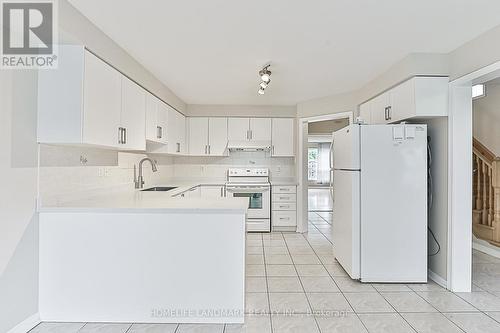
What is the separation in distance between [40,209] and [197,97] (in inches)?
126

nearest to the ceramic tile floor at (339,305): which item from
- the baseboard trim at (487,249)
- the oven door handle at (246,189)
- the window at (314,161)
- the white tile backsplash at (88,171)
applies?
the baseboard trim at (487,249)

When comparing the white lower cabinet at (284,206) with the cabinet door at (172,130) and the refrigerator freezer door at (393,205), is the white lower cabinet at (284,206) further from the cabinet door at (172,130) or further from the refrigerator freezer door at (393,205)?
the refrigerator freezer door at (393,205)

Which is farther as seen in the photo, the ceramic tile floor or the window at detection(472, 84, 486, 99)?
the window at detection(472, 84, 486, 99)

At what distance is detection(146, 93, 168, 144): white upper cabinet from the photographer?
3.48 metres

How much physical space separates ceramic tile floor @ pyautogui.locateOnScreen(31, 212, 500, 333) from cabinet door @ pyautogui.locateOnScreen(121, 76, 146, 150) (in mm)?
1668

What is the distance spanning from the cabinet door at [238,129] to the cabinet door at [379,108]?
2326 millimetres

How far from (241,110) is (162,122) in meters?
1.91

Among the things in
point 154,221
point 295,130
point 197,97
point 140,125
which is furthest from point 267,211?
point 154,221

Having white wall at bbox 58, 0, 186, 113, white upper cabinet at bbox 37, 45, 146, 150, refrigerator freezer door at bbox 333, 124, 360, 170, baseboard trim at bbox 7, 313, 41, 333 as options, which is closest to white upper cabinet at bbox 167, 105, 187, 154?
white wall at bbox 58, 0, 186, 113

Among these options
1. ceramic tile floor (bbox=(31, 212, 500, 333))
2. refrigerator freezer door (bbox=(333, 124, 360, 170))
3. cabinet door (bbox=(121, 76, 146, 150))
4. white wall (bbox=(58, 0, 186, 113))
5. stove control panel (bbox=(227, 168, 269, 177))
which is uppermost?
white wall (bbox=(58, 0, 186, 113))

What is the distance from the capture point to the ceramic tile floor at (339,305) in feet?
7.23

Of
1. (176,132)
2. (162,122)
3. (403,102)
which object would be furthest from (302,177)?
(162,122)

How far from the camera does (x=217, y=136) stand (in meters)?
5.53

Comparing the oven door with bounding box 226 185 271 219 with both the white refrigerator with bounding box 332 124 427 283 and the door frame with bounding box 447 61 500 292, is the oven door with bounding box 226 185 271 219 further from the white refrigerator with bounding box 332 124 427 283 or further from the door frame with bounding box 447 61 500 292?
the door frame with bounding box 447 61 500 292
